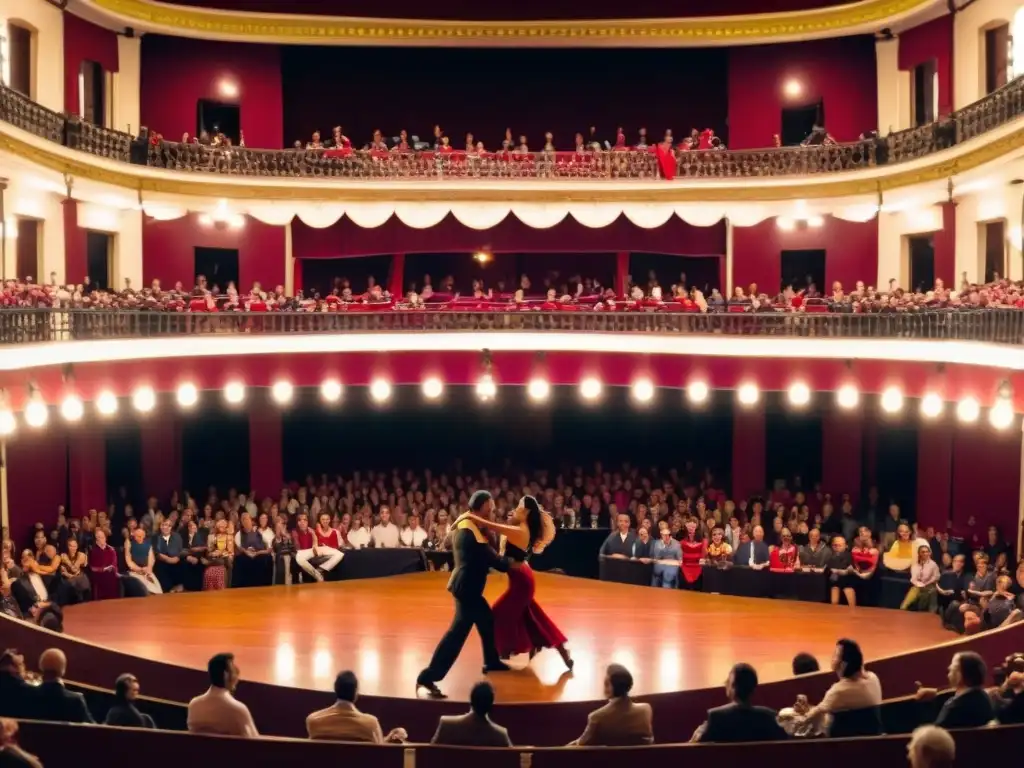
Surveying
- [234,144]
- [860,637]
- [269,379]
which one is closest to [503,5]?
[234,144]

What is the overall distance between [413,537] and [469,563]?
332 inches

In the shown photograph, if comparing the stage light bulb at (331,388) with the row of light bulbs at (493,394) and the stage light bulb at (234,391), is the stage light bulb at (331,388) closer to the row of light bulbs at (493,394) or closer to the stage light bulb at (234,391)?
the row of light bulbs at (493,394)

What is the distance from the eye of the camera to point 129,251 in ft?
73.7

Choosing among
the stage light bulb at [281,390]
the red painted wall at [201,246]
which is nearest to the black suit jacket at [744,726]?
the stage light bulb at [281,390]

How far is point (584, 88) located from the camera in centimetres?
2542

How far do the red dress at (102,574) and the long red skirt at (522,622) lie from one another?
6.91m

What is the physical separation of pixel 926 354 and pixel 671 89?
9.36m

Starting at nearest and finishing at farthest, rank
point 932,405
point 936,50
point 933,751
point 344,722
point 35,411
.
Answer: point 933,751 < point 344,722 < point 35,411 < point 932,405 < point 936,50

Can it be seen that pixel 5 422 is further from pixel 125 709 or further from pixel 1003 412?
pixel 1003 412

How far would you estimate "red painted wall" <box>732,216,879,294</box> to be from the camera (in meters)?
23.1

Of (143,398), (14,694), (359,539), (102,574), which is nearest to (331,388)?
(359,539)

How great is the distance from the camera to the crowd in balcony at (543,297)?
1733cm

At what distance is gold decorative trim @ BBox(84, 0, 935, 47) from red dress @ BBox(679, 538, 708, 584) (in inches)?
388

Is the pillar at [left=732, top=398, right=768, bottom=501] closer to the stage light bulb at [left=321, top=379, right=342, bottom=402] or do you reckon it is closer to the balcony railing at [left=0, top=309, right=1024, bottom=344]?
the balcony railing at [left=0, top=309, right=1024, bottom=344]
